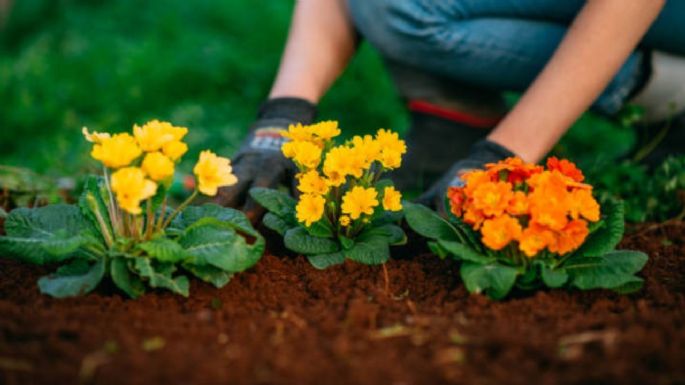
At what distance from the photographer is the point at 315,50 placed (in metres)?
2.69

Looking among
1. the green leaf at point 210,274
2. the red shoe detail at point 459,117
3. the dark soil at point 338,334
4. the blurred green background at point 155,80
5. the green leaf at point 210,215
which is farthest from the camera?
the blurred green background at point 155,80

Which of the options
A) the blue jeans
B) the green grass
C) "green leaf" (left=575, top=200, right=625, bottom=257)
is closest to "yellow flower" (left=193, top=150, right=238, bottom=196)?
"green leaf" (left=575, top=200, right=625, bottom=257)

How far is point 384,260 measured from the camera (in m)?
1.87

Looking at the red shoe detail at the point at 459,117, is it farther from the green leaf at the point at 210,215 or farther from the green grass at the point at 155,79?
the green leaf at the point at 210,215

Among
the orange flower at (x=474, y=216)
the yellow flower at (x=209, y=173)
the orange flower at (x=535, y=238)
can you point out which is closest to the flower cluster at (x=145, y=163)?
the yellow flower at (x=209, y=173)

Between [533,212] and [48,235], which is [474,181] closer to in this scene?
[533,212]

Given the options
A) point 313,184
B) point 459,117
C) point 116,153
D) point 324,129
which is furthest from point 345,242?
point 459,117

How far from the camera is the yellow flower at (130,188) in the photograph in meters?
1.52

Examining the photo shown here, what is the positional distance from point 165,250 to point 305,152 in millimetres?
395

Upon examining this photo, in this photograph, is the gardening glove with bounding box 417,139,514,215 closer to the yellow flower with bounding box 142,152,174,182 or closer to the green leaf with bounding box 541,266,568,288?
the green leaf with bounding box 541,266,568,288

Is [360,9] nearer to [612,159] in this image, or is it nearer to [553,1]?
[553,1]

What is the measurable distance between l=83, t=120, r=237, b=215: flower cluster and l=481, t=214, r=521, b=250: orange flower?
580 mm

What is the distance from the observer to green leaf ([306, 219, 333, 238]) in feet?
6.25

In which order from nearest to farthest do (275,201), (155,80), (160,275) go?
1. (160,275)
2. (275,201)
3. (155,80)
